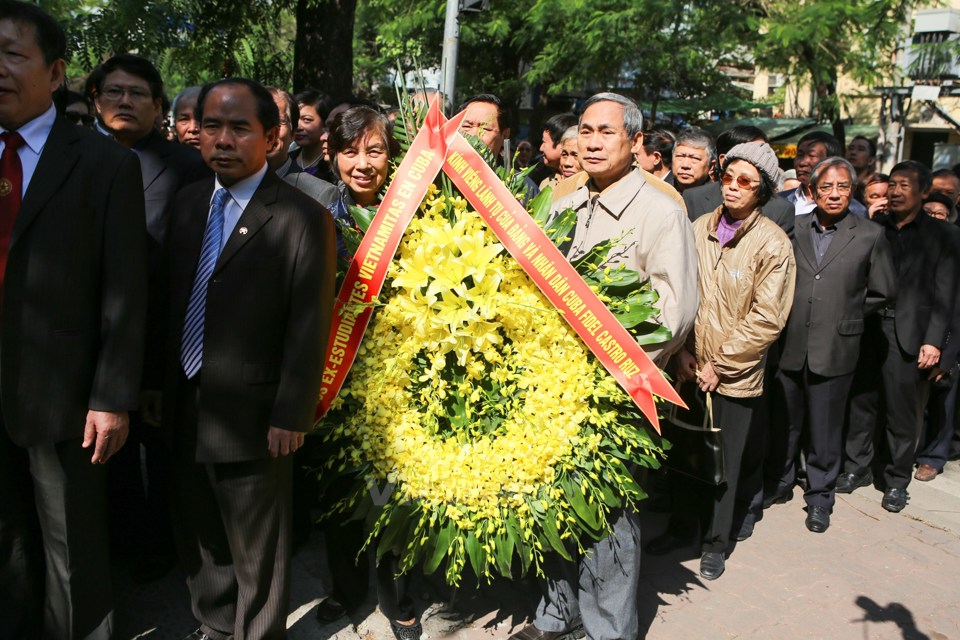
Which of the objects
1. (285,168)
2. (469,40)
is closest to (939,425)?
(285,168)

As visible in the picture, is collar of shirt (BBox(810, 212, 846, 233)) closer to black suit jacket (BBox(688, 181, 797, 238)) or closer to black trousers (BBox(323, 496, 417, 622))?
black suit jacket (BBox(688, 181, 797, 238))

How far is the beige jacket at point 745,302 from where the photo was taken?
12.1 ft

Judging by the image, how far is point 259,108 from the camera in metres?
2.63

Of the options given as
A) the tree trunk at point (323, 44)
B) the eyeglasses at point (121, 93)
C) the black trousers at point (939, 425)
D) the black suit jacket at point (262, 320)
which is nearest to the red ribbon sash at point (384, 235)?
the black suit jacket at point (262, 320)

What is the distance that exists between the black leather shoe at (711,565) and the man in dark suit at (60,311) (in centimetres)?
258

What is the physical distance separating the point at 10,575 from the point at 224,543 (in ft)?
2.28

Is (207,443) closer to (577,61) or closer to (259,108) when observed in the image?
(259,108)

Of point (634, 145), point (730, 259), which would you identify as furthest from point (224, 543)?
point (730, 259)

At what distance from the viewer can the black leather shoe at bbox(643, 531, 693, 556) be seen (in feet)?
13.0

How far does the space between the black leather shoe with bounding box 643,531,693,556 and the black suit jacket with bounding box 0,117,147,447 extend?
8.27 ft

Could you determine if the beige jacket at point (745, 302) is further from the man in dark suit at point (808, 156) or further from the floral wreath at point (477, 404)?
the man in dark suit at point (808, 156)

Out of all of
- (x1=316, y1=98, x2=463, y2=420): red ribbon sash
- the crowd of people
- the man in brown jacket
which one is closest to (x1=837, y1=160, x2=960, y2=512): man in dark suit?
the crowd of people

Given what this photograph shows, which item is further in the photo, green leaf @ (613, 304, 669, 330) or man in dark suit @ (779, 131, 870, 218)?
man in dark suit @ (779, 131, 870, 218)

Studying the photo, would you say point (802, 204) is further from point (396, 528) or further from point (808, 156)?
point (396, 528)
